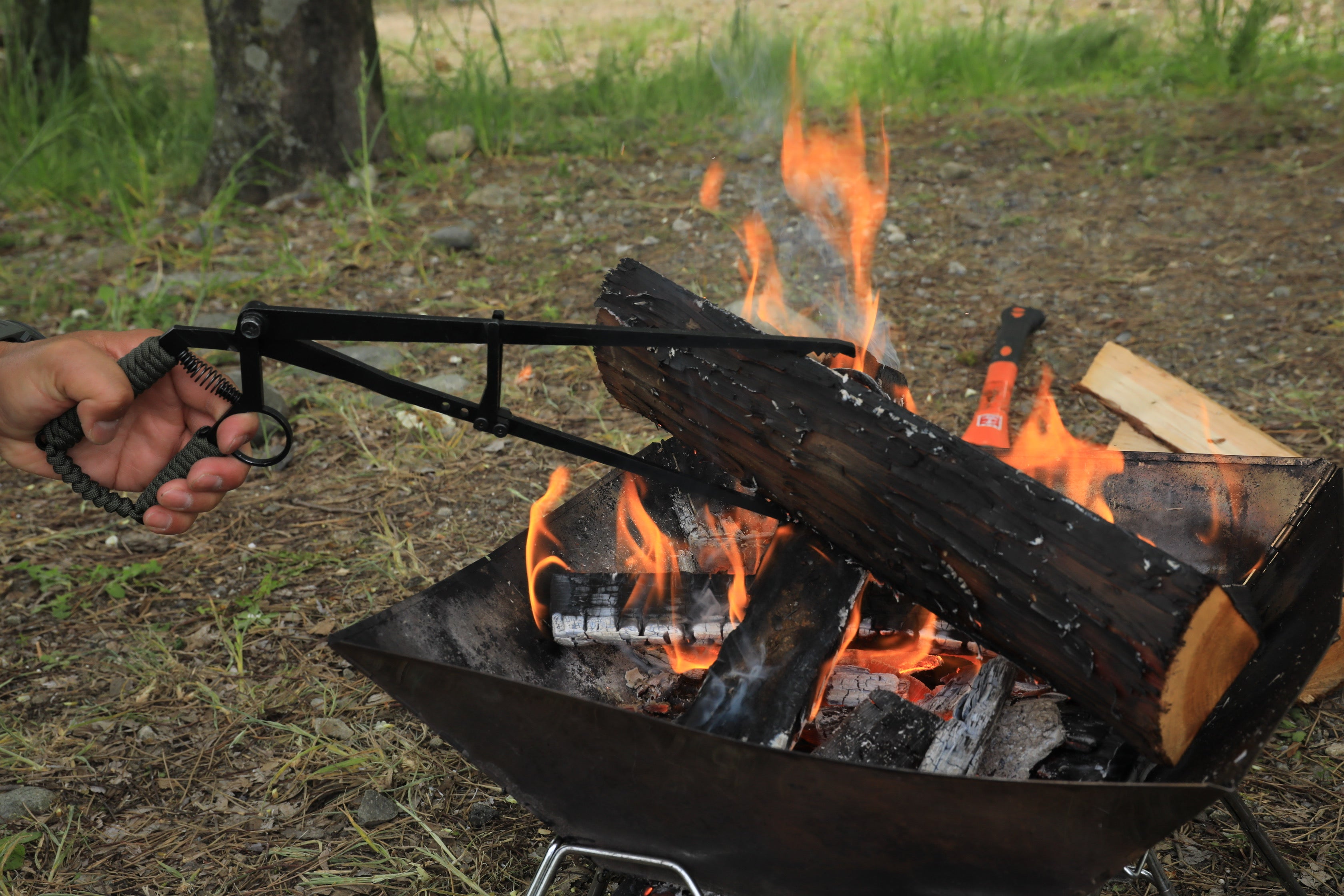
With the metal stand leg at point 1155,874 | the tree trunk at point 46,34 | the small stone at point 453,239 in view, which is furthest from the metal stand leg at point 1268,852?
the tree trunk at point 46,34

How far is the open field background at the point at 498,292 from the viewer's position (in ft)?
6.45

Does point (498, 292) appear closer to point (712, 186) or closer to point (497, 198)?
point (497, 198)

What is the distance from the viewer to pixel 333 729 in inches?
84.8

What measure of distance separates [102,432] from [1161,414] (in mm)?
2557

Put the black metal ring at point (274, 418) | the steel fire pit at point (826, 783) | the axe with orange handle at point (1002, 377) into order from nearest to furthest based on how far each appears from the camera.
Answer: the steel fire pit at point (826, 783) < the black metal ring at point (274, 418) < the axe with orange handle at point (1002, 377)

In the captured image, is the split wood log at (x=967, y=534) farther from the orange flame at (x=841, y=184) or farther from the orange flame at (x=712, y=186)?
the orange flame at (x=712, y=186)

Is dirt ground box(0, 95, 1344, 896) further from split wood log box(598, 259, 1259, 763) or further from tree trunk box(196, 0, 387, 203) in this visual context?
split wood log box(598, 259, 1259, 763)

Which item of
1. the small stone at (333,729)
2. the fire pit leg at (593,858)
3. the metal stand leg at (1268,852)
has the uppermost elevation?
the fire pit leg at (593,858)

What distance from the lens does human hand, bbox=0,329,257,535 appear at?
5.29 ft

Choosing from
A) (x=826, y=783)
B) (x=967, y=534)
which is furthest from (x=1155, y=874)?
(x=826, y=783)

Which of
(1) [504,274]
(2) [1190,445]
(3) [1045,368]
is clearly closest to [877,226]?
(3) [1045,368]

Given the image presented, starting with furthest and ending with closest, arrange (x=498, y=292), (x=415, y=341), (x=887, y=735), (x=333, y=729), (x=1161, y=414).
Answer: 1. (x=498, y=292)
2. (x=1161, y=414)
3. (x=333, y=729)
4. (x=887, y=735)
5. (x=415, y=341)

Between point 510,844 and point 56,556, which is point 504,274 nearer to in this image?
point 56,556

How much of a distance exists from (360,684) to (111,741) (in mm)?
534
